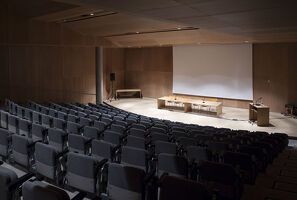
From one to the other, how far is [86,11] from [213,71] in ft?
31.3

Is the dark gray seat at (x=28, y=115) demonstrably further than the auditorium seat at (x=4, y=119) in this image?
Yes

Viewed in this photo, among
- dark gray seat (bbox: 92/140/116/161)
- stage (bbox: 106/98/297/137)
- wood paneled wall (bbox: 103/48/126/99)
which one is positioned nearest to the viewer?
dark gray seat (bbox: 92/140/116/161)

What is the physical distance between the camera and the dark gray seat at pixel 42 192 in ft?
8.26

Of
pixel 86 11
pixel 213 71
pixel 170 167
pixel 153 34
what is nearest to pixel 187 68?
pixel 213 71

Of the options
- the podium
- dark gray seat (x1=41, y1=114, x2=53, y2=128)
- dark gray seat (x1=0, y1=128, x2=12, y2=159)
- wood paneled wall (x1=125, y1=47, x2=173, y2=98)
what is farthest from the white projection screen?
dark gray seat (x1=0, y1=128, x2=12, y2=159)

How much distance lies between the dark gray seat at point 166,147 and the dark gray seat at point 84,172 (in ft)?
5.75

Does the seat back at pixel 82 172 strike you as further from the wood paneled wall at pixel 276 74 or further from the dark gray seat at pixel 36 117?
the wood paneled wall at pixel 276 74

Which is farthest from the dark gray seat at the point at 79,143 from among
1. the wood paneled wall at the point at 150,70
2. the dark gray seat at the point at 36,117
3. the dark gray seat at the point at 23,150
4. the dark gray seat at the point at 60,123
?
the wood paneled wall at the point at 150,70

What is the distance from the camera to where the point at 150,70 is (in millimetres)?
20781

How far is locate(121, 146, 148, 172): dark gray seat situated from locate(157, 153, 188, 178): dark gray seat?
32 cm

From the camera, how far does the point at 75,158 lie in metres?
3.76

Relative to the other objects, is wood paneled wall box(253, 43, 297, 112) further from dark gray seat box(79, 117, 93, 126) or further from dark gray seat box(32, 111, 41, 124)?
dark gray seat box(32, 111, 41, 124)

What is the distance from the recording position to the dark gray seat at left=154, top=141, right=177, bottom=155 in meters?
5.30

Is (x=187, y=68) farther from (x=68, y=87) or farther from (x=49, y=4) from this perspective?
(x=49, y=4)
